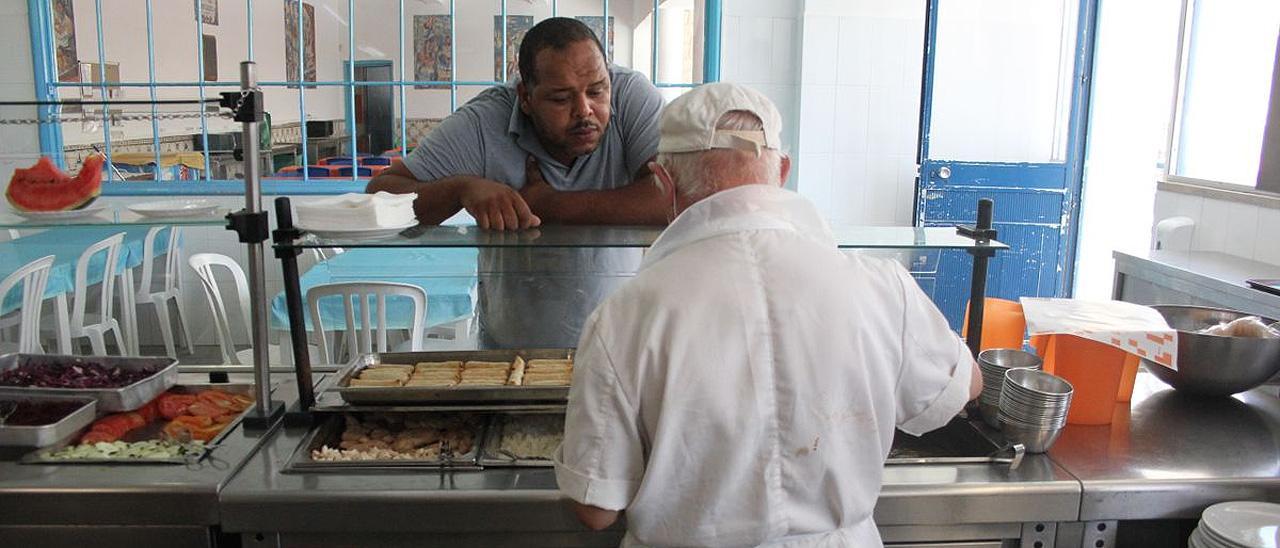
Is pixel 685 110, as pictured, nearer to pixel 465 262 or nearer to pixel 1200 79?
pixel 465 262

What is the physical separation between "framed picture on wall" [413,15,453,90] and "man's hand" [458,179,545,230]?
33.9 feet

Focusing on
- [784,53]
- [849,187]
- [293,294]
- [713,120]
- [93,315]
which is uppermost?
[784,53]

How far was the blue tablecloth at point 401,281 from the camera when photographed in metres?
3.14

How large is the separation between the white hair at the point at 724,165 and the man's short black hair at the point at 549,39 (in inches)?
37.0

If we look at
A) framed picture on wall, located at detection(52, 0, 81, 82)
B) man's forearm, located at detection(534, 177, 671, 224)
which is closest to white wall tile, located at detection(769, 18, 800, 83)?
man's forearm, located at detection(534, 177, 671, 224)

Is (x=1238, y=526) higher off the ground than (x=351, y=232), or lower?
lower

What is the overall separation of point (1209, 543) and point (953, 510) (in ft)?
1.34

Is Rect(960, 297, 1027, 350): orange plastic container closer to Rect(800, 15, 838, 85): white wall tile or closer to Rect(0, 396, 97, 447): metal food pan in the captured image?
Rect(0, 396, 97, 447): metal food pan

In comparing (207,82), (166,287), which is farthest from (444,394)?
(166,287)

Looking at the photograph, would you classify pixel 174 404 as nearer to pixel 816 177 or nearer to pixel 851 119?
pixel 816 177

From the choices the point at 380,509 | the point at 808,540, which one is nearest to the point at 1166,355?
the point at 808,540

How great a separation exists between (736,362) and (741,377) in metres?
0.02

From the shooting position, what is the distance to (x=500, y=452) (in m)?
1.62

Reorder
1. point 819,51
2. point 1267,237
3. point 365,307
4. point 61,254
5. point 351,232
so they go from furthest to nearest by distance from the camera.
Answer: point 819,51
point 61,254
point 1267,237
point 365,307
point 351,232
